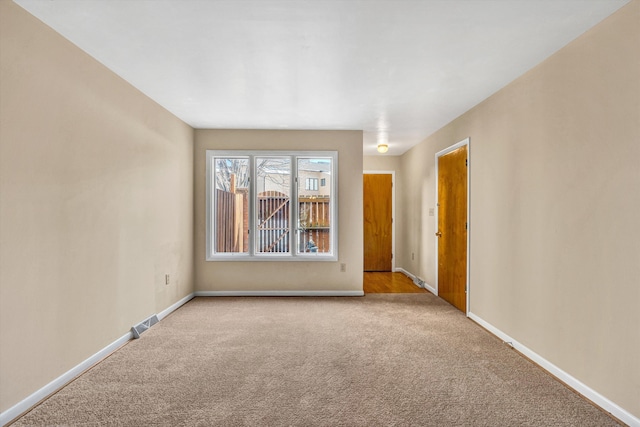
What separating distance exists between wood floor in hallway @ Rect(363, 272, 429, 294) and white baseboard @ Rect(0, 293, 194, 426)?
336cm

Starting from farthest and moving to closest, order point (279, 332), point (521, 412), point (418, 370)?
point (279, 332)
point (418, 370)
point (521, 412)

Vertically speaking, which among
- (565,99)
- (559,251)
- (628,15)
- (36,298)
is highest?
(628,15)

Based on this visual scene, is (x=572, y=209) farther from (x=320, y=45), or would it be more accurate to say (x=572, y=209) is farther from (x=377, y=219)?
(x=377, y=219)

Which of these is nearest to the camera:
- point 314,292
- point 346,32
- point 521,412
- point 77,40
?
point 521,412

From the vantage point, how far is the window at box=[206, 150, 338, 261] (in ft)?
15.8

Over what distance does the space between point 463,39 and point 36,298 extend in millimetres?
3399

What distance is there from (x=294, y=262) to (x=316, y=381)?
252 cm

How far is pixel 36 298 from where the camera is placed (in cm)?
210

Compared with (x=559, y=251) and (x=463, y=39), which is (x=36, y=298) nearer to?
(x=463, y=39)

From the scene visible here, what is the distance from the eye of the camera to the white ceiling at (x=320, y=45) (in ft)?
6.37

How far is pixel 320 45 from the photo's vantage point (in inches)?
92.7

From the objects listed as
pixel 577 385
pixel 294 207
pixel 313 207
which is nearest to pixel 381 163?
pixel 313 207

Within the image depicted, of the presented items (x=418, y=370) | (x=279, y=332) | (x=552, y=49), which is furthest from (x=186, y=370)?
(x=552, y=49)

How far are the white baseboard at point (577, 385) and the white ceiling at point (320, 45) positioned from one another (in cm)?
241
